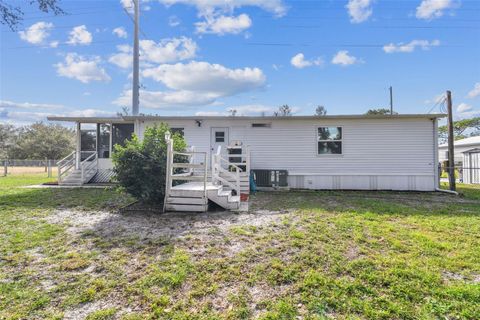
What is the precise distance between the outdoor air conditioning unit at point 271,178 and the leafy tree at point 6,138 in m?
42.7

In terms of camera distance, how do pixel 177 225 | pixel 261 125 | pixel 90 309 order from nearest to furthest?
pixel 90 309 < pixel 177 225 < pixel 261 125

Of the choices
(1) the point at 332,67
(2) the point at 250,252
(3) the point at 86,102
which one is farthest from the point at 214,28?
(3) the point at 86,102

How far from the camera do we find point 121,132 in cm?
1202

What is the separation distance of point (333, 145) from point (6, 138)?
1971 inches

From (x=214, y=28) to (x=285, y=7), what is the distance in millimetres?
3985

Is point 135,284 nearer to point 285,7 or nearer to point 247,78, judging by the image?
point 285,7

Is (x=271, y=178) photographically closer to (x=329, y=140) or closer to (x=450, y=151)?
(x=329, y=140)

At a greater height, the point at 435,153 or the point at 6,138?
the point at 6,138

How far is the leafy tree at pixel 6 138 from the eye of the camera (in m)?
37.9

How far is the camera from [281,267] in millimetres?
2932

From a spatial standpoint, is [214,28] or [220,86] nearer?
[214,28]

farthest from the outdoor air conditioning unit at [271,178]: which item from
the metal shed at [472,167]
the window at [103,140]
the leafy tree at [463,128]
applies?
the leafy tree at [463,128]

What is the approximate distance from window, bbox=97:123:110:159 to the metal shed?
731 inches

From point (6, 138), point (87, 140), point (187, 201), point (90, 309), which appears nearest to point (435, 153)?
point (187, 201)
